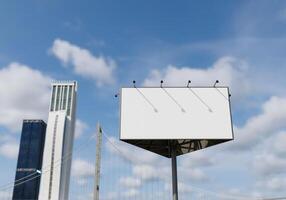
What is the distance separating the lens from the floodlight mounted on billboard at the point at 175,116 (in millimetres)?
39562

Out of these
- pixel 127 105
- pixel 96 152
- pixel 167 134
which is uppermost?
pixel 127 105

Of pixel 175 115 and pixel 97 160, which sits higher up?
pixel 175 115

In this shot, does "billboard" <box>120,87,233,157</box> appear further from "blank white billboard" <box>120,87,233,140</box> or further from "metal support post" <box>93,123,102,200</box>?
"metal support post" <box>93,123,102,200</box>

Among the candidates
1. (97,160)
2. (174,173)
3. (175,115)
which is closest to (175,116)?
(175,115)

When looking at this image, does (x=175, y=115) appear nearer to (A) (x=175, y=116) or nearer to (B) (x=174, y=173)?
(A) (x=175, y=116)

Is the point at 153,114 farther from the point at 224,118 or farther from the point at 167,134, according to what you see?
the point at 224,118

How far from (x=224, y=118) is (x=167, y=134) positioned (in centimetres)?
591

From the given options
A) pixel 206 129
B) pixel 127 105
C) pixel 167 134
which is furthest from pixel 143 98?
pixel 206 129

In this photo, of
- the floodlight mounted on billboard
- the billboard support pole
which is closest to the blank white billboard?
the floodlight mounted on billboard

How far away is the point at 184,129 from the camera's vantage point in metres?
39.8

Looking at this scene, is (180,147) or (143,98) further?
(180,147)

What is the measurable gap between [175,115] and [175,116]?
0.38ft

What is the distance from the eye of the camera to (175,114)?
4047 cm

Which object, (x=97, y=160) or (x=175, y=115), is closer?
(x=97, y=160)
